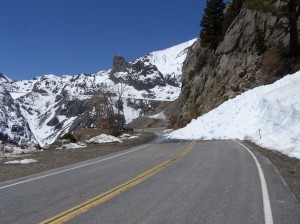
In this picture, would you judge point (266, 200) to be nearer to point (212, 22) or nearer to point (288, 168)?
point (288, 168)

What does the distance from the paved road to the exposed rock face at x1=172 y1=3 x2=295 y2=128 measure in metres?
29.1

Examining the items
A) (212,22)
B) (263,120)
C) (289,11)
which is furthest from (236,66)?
(263,120)

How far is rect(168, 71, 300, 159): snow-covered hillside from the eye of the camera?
63.3 feet

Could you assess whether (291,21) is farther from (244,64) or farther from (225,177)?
(225,177)

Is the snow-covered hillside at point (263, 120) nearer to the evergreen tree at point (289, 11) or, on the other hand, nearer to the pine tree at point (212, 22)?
the evergreen tree at point (289, 11)

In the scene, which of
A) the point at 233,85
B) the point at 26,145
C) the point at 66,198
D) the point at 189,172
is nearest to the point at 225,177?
the point at 189,172

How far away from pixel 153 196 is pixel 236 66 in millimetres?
43655

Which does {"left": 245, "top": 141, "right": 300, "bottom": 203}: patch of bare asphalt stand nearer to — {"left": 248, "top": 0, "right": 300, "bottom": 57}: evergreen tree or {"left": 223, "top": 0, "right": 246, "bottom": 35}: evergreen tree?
{"left": 248, "top": 0, "right": 300, "bottom": 57}: evergreen tree

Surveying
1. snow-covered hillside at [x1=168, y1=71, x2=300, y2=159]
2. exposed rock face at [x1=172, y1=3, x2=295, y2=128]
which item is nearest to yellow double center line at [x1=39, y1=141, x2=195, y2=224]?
snow-covered hillside at [x1=168, y1=71, x2=300, y2=159]

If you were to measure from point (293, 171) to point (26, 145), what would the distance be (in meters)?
27.6

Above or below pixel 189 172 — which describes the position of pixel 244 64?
above

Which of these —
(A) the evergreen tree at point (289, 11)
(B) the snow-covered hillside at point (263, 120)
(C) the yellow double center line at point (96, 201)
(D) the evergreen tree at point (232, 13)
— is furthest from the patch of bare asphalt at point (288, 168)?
(D) the evergreen tree at point (232, 13)

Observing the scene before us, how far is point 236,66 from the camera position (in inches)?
2000

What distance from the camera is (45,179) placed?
40.8 feet
